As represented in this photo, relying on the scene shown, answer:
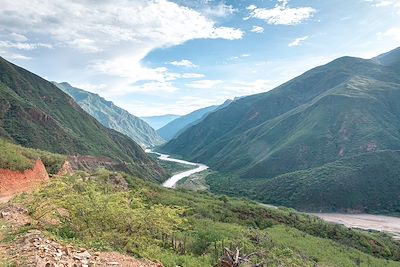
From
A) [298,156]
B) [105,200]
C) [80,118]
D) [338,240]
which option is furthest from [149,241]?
[298,156]

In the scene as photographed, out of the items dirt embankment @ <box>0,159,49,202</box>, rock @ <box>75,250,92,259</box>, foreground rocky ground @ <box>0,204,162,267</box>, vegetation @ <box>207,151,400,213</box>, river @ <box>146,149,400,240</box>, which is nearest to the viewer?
foreground rocky ground @ <box>0,204,162,267</box>

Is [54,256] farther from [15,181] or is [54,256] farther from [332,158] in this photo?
[332,158]

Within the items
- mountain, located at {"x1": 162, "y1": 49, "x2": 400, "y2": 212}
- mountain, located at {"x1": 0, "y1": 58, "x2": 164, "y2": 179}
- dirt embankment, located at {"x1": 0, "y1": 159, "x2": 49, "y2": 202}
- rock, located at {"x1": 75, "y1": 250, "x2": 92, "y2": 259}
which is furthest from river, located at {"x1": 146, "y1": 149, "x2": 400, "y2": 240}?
rock, located at {"x1": 75, "y1": 250, "x2": 92, "y2": 259}

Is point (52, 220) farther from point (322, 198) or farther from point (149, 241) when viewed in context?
point (322, 198)

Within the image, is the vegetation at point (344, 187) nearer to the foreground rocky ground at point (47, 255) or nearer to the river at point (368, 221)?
the river at point (368, 221)

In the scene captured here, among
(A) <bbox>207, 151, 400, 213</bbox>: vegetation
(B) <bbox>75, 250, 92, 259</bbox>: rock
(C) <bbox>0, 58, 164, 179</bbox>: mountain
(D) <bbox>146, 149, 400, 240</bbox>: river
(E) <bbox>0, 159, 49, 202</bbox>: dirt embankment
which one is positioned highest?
(C) <bbox>0, 58, 164, 179</bbox>: mountain

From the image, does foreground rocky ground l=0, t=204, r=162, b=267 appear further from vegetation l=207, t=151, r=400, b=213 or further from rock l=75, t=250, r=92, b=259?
vegetation l=207, t=151, r=400, b=213
